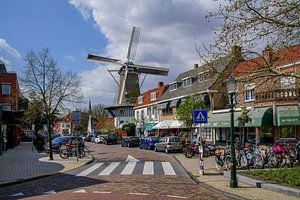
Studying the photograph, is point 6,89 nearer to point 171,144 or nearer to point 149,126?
point 149,126

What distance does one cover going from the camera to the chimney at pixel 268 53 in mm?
11968

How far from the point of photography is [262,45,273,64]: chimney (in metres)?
12.0

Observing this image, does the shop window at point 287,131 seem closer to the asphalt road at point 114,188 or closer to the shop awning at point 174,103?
the asphalt road at point 114,188

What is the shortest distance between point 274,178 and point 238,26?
18.2 ft

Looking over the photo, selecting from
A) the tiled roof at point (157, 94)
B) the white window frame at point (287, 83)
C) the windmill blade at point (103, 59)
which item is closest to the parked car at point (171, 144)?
the white window frame at point (287, 83)

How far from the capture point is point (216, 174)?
17.3 metres

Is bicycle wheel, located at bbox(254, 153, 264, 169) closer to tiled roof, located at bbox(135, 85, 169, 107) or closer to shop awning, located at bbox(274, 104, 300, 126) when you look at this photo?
shop awning, located at bbox(274, 104, 300, 126)

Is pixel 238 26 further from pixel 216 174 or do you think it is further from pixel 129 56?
pixel 129 56

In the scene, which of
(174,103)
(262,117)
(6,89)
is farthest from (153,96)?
(262,117)

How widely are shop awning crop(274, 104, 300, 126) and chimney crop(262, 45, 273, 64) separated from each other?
17.8m

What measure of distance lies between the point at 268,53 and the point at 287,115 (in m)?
20.0

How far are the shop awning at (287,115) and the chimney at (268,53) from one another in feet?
58.3

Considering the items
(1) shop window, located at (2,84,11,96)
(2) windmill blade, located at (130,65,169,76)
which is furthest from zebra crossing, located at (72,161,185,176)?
(2) windmill blade, located at (130,65,169,76)

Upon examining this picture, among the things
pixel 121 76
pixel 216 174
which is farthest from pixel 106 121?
pixel 216 174
